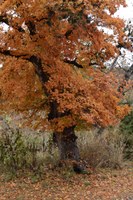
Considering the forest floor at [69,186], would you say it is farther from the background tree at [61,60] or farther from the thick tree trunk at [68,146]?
the background tree at [61,60]

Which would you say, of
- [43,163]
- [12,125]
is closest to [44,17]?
[43,163]

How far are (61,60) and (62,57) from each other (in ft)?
0.26

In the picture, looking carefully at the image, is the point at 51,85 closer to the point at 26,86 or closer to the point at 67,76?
the point at 67,76

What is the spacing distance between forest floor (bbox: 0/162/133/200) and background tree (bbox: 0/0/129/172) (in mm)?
1029

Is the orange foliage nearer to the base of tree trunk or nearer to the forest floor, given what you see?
the base of tree trunk

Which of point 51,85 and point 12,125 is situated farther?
point 12,125

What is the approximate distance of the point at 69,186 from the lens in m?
9.78

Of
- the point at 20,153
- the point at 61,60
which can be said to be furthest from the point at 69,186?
the point at 61,60

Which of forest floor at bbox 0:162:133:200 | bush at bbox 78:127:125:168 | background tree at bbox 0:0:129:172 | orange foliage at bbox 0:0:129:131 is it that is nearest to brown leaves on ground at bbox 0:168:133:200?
forest floor at bbox 0:162:133:200

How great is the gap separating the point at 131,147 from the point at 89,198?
5.55 metres

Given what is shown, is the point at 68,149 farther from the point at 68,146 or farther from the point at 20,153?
the point at 20,153

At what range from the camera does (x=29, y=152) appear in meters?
11.5

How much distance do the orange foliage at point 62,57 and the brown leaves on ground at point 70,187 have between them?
1.62 meters

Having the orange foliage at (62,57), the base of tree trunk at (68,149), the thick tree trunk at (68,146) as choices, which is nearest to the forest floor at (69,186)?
the base of tree trunk at (68,149)
